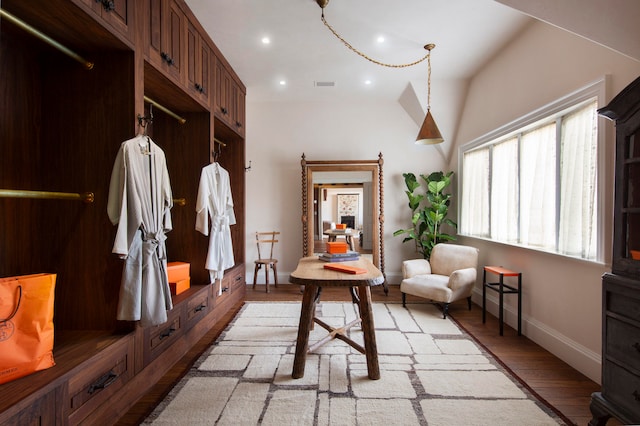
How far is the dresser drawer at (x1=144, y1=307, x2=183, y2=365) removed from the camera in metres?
1.98

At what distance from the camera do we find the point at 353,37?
301 cm

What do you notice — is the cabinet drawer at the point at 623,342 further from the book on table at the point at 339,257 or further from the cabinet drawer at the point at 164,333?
the cabinet drawer at the point at 164,333

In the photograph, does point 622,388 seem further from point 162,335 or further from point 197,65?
point 197,65

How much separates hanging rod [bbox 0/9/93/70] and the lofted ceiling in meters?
1.22

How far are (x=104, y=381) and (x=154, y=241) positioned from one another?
0.78m

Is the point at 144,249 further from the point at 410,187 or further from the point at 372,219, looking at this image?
the point at 410,187

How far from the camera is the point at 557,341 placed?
8.00ft

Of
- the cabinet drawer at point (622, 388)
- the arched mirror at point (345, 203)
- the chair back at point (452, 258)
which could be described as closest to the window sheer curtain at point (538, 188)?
the chair back at point (452, 258)

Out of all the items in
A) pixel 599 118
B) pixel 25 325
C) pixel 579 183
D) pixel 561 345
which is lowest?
pixel 561 345

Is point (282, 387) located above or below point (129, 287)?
below

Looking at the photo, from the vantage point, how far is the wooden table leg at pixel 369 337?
2.07 meters

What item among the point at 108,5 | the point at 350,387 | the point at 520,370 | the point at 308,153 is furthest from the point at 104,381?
the point at 308,153

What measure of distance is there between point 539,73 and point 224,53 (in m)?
3.19

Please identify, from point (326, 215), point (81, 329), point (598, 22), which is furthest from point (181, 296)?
point (598, 22)
